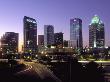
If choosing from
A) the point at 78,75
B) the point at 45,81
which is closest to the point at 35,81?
the point at 45,81

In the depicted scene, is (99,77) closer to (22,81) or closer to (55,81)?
(55,81)

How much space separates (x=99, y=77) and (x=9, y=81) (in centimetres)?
1754

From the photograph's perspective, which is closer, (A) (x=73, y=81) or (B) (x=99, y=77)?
(A) (x=73, y=81)

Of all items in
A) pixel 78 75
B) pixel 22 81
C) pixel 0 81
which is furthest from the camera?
pixel 78 75

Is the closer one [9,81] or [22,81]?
[9,81]

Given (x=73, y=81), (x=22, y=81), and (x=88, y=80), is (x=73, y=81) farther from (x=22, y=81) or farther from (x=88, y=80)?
(x=22, y=81)

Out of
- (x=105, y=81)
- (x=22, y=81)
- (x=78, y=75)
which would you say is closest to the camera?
(x=22, y=81)

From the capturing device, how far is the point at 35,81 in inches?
2112

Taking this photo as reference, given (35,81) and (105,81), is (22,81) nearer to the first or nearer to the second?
(35,81)

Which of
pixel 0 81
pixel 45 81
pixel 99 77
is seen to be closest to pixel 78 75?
pixel 99 77

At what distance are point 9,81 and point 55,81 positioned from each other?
797cm

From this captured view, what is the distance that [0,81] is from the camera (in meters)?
46.3

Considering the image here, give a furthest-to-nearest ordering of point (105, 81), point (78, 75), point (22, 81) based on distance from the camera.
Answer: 1. point (78, 75)
2. point (105, 81)
3. point (22, 81)

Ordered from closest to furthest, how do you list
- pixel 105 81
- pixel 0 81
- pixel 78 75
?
1. pixel 0 81
2. pixel 105 81
3. pixel 78 75
